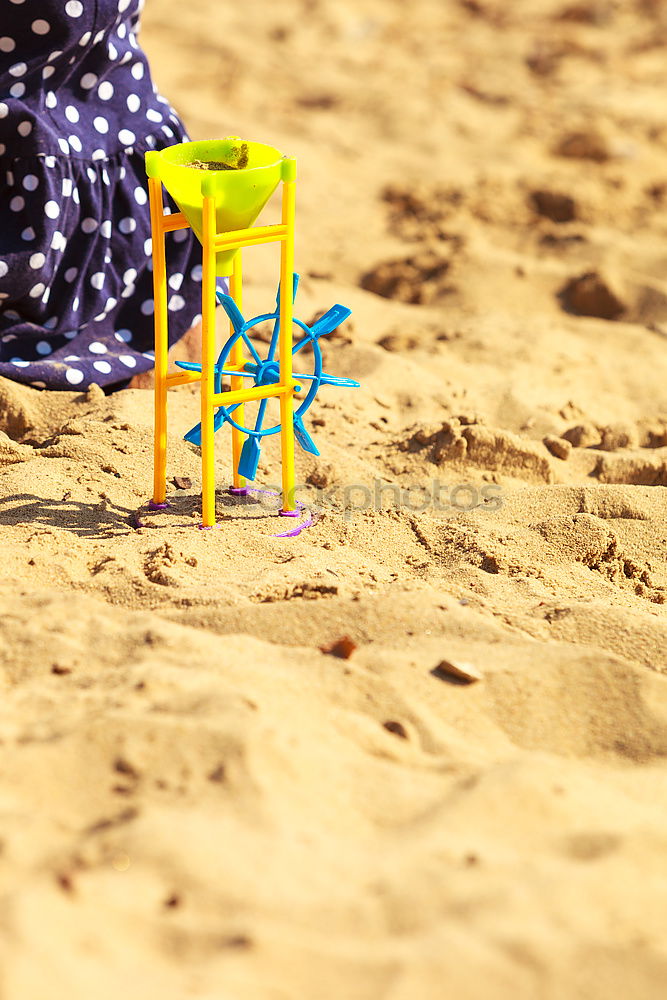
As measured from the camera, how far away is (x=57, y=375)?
10.1ft

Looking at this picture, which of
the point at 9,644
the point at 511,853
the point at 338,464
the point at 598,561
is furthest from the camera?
the point at 338,464

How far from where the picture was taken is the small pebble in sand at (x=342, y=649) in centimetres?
203

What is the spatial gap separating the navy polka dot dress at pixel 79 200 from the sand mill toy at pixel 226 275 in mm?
630

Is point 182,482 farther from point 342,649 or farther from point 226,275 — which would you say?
point 342,649

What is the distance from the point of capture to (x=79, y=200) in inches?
122

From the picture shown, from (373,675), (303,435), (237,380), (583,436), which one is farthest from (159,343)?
(583,436)

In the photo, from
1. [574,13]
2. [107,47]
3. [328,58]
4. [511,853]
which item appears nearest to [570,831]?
[511,853]

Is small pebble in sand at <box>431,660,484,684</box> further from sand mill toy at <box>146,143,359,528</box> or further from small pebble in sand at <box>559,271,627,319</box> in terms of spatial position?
small pebble in sand at <box>559,271,627,319</box>

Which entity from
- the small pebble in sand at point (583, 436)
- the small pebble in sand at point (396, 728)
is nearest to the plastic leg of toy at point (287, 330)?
the small pebble in sand at point (396, 728)

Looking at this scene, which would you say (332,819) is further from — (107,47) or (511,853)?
(107,47)

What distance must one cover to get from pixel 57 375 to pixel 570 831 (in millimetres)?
2042

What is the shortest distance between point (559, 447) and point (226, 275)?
124cm

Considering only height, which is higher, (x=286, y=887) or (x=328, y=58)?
(x=328, y=58)

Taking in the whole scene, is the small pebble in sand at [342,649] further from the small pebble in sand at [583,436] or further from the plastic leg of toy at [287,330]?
the small pebble in sand at [583,436]
